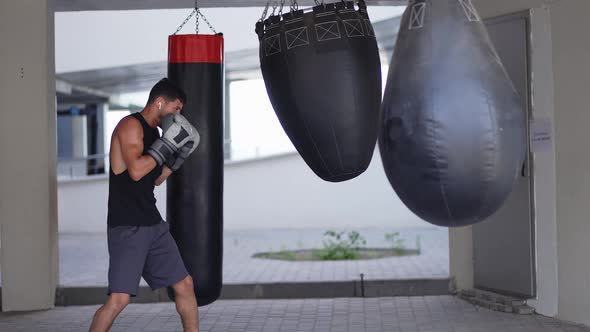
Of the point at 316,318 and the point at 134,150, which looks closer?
the point at 134,150

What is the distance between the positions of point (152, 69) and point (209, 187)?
530 inches

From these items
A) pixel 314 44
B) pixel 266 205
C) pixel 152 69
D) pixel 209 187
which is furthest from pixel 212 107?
pixel 152 69

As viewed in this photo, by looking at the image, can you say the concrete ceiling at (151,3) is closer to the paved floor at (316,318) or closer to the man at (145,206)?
the paved floor at (316,318)

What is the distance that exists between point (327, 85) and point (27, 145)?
13.6 ft

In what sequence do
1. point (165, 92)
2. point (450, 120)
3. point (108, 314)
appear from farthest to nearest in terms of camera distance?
point (165, 92) → point (108, 314) → point (450, 120)

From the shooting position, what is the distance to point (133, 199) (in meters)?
5.13

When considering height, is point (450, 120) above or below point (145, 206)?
above

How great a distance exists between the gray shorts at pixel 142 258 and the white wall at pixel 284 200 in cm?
1023

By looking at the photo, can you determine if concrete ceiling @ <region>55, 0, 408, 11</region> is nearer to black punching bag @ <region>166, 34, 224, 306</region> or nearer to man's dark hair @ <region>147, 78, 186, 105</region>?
black punching bag @ <region>166, 34, 224, 306</region>

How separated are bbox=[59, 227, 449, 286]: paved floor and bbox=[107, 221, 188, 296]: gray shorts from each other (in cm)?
318

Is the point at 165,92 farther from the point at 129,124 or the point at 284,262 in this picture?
the point at 284,262

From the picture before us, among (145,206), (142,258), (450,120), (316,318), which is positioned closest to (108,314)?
(142,258)

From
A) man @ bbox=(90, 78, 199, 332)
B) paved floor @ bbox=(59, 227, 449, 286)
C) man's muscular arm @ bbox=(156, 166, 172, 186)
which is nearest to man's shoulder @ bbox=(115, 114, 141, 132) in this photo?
man @ bbox=(90, 78, 199, 332)

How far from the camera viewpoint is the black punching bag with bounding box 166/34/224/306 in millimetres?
5672
